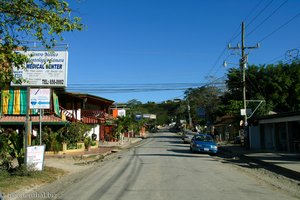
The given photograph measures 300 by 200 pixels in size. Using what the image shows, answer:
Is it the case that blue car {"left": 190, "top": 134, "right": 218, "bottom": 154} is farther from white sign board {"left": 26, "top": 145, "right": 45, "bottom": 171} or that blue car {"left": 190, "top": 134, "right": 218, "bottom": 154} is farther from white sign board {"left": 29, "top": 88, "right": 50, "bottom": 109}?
white sign board {"left": 26, "top": 145, "right": 45, "bottom": 171}

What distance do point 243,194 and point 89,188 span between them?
4487 mm

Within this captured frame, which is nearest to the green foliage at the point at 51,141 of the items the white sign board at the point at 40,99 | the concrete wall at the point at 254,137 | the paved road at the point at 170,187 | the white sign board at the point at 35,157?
the white sign board at the point at 40,99

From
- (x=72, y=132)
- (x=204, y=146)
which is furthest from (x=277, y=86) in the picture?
(x=72, y=132)

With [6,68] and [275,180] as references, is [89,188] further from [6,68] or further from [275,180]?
[275,180]

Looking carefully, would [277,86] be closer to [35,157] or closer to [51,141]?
[51,141]

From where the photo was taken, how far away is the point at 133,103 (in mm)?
126000

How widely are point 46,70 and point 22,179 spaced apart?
6092 millimetres

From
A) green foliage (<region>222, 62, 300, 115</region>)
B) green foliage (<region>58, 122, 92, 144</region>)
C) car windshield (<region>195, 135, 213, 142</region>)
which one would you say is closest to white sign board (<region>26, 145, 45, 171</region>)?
green foliage (<region>58, 122, 92, 144</region>)

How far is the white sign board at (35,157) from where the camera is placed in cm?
1504

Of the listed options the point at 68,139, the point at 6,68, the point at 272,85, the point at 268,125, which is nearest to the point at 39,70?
the point at 6,68

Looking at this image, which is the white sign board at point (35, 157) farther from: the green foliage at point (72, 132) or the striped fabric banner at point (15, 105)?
the striped fabric banner at point (15, 105)

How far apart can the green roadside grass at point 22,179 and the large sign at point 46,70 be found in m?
4.16

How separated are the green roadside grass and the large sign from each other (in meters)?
4.16

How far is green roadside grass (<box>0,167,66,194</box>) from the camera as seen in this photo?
479 inches
